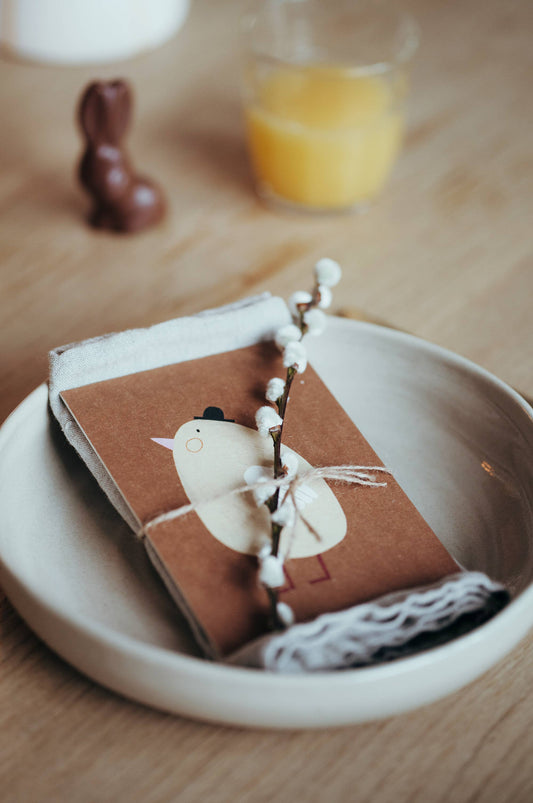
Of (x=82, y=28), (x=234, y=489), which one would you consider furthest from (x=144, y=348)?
(x=82, y=28)

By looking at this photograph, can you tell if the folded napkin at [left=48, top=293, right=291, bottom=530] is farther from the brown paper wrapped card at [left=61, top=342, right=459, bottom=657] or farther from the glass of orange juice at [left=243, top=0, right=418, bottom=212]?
the glass of orange juice at [left=243, top=0, right=418, bottom=212]

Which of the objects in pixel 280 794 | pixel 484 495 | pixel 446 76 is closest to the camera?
pixel 280 794

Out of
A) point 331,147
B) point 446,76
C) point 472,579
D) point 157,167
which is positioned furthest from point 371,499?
point 446,76

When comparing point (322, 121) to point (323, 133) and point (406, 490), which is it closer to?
point (323, 133)

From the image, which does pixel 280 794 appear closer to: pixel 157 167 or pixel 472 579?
pixel 472 579

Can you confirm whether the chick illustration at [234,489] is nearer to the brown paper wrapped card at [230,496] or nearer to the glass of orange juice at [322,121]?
the brown paper wrapped card at [230,496]

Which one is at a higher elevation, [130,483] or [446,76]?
[130,483]
